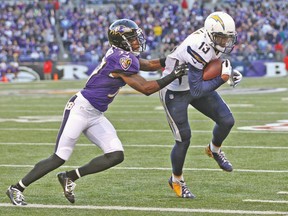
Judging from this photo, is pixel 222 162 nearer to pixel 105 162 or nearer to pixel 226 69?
pixel 226 69

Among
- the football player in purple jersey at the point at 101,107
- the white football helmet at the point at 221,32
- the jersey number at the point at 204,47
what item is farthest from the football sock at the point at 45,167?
the white football helmet at the point at 221,32

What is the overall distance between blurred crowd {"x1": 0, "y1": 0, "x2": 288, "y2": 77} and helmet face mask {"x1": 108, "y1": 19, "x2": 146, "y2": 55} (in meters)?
23.5

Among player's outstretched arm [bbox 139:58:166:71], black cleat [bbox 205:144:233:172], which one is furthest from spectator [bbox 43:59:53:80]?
player's outstretched arm [bbox 139:58:166:71]

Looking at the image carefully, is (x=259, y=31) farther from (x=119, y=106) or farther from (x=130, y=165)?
(x=130, y=165)

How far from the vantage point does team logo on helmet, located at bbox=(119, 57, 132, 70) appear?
675 centimetres

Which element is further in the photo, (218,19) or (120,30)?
(218,19)

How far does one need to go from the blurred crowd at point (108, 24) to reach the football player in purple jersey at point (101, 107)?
924 inches

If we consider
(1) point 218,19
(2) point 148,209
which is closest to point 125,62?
(1) point 218,19

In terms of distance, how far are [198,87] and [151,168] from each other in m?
2.06

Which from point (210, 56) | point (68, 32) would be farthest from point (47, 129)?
point (68, 32)

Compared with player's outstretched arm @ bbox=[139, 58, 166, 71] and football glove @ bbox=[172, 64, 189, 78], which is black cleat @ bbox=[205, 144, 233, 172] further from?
football glove @ bbox=[172, 64, 189, 78]

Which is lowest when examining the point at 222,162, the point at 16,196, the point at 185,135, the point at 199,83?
the point at 222,162

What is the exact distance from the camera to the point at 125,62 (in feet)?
22.2

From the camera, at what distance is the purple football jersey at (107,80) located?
6809 mm
